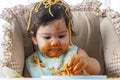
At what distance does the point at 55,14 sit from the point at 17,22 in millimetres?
199

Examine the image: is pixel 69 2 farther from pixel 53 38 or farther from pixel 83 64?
pixel 83 64

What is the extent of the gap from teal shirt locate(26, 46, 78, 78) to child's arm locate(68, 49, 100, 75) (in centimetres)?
5

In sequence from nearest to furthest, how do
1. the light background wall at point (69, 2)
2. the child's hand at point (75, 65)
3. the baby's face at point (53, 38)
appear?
the child's hand at point (75, 65), the baby's face at point (53, 38), the light background wall at point (69, 2)

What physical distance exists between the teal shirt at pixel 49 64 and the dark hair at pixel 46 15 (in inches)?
4.1

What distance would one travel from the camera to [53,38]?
46.4 inches

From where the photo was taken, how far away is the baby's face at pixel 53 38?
3.86 ft

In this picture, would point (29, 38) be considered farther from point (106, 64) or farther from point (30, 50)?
point (106, 64)

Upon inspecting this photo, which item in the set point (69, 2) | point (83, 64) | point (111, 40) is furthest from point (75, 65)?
point (69, 2)

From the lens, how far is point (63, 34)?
1192 millimetres

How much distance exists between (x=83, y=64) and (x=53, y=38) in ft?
0.52

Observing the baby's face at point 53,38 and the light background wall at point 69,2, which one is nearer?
the baby's face at point 53,38

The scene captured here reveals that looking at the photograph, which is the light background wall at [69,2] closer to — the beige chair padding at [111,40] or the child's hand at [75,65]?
the beige chair padding at [111,40]

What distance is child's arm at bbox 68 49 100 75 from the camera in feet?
3.44

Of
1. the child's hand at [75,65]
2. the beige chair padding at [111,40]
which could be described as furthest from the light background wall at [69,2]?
the child's hand at [75,65]
